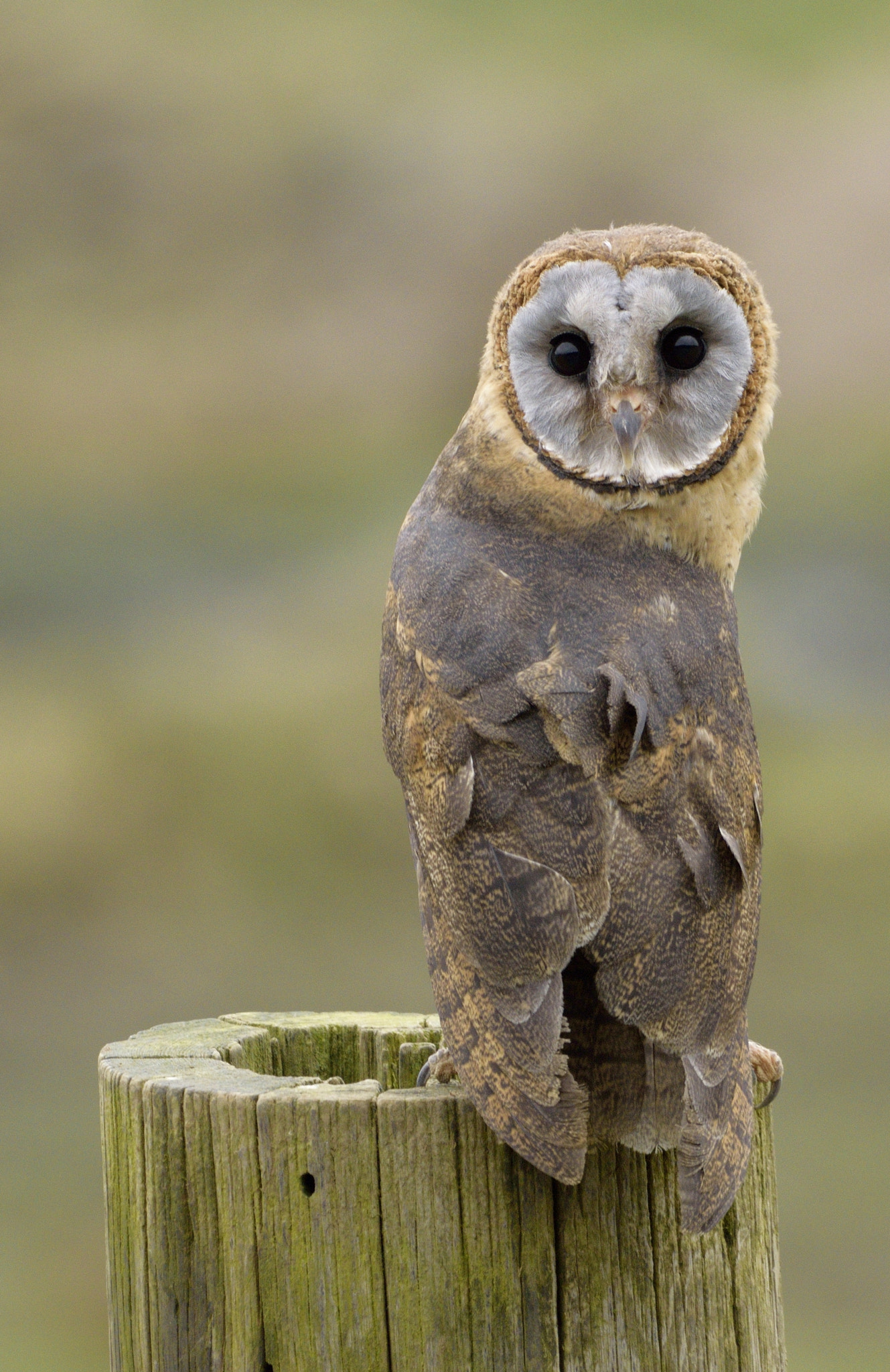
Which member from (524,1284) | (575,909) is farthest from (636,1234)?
(575,909)

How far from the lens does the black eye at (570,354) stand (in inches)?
74.5

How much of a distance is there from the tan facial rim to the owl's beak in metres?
0.08

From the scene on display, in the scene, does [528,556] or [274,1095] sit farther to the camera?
[528,556]

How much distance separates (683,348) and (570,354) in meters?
→ 0.15

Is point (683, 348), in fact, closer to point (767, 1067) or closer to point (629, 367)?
point (629, 367)

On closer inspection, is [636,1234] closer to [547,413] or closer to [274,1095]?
[274,1095]

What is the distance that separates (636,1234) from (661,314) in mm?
1164

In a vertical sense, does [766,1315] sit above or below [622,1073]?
below

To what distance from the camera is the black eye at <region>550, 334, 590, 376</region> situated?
1.89 m

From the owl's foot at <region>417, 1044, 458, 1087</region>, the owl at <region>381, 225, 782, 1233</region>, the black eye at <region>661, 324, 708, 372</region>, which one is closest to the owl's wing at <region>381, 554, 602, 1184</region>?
the owl at <region>381, 225, 782, 1233</region>

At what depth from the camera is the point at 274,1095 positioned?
173cm

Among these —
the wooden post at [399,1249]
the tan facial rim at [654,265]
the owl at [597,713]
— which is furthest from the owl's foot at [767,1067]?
the tan facial rim at [654,265]

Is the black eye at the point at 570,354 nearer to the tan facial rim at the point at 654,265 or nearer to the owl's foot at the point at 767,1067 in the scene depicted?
the tan facial rim at the point at 654,265

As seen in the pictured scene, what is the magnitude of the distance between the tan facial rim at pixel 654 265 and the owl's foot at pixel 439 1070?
806mm
